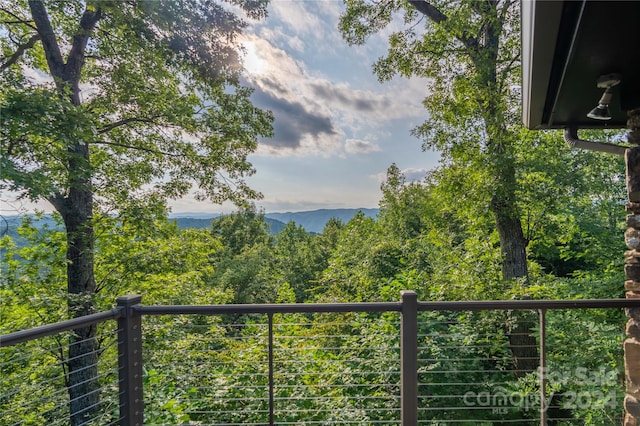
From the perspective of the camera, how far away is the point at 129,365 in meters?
1.75

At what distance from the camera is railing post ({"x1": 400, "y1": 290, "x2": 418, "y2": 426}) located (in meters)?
1.75

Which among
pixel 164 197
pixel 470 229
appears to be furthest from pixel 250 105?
pixel 470 229

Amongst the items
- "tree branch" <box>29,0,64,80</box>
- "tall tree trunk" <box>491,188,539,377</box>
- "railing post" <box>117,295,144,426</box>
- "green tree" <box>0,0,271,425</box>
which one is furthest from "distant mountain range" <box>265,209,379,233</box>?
"railing post" <box>117,295,144,426</box>

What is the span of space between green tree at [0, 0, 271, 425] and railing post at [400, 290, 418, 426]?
420 cm

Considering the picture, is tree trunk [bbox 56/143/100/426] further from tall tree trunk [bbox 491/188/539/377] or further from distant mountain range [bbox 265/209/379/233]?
distant mountain range [bbox 265/209/379/233]

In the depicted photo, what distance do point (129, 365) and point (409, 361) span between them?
1558 millimetres

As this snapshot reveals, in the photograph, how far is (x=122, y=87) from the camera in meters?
5.40

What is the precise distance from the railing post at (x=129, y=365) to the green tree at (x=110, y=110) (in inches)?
120

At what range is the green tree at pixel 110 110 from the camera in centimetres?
421

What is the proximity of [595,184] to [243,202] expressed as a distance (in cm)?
643

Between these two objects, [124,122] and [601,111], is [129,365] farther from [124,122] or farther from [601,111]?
[124,122]

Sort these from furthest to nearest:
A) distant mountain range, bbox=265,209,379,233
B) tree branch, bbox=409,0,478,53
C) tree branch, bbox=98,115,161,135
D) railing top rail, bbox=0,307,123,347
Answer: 1. distant mountain range, bbox=265,209,379,233
2. tree branch, bbox=98,115,161,135
3. tree branch, bbox=409,0,478,53
4. railing top rail, bbox=0,307,123,347

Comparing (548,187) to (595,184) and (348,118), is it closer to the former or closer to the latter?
(595,184)

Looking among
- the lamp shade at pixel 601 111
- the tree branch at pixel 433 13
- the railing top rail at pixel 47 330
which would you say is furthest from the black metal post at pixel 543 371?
the tree branch at pixel 433 13
